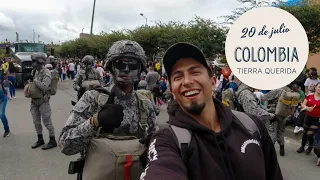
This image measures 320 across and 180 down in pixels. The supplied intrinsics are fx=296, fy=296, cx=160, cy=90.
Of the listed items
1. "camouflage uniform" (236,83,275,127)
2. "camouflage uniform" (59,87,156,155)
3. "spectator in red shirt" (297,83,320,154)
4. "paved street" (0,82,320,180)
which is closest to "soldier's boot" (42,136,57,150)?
"paved street" (0,82,320,180)

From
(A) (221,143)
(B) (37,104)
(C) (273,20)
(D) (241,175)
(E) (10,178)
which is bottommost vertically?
(E) (10,178)

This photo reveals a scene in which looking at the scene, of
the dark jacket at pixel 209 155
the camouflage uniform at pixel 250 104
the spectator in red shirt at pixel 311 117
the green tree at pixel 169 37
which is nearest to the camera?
the dark jacket at pixel 209 155

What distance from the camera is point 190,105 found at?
1.46 metres

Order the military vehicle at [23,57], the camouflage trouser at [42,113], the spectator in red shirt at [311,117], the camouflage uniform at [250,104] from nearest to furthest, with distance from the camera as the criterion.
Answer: the camouflage uniform at [250,104], the camouflage trouser at [42,113], the spectator in red shirt at [311,117], the military vehicle at [23,57]

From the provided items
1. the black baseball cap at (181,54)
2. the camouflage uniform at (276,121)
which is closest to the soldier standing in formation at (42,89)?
the camouflage uniform at (276,121)

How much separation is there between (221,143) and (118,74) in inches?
37.7

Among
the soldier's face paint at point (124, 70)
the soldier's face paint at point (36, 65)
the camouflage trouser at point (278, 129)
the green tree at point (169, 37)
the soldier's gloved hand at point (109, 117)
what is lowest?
the camouflage trouser at point (278, 129)

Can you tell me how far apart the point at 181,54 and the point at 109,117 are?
568 mm

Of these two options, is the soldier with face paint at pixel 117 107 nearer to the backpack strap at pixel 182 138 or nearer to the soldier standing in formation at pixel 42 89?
the backpack strap at pixel 182 138

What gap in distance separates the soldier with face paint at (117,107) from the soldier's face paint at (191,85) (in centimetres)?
45

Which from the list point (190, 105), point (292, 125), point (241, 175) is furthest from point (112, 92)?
point (292, 125)

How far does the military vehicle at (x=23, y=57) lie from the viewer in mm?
16500

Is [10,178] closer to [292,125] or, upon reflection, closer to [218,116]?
[218,116]

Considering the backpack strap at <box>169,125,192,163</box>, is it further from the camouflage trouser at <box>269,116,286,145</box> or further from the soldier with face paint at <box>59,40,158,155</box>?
the camouflage trouser at <box>269,116,286,145</box>
